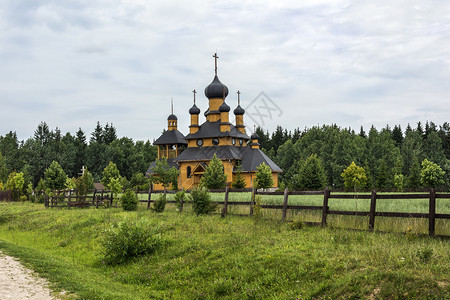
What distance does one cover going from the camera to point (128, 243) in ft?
49.0

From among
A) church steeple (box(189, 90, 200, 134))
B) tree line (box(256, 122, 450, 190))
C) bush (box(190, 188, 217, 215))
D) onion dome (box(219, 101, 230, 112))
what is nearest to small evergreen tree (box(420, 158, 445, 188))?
tree line (box(256, 122, 450, 190))

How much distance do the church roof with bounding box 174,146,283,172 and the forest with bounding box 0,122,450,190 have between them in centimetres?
1032

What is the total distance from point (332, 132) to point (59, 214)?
67813mm

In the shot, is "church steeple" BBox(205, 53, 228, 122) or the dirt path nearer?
the dirt path

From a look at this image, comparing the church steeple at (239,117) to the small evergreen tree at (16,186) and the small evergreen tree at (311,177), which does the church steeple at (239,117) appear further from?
the small evergreen tree at (16,186)

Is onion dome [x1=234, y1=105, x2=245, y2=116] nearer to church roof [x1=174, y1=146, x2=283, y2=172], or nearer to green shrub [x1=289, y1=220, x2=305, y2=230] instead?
church roof [x1=174, y1=146, x2=283, y2=172]

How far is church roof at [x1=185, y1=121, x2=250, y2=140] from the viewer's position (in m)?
55.1

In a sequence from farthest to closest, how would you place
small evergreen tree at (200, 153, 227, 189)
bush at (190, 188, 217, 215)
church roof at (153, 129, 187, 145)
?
1. church roof at (153, 129, 187, 145)
2. small evergreen tree at (200, 153, 227, 189)
3. bush at (190, 188, 217, 215)

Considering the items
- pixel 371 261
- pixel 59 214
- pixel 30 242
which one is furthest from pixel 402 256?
pixel 59 214

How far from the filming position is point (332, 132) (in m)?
86.5

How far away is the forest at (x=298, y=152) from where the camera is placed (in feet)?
225

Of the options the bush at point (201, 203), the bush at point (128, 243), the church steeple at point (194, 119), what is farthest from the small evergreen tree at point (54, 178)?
the bush at point (128, 243)

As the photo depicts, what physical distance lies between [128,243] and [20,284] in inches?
179

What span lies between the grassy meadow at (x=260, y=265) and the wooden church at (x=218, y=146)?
114ft
